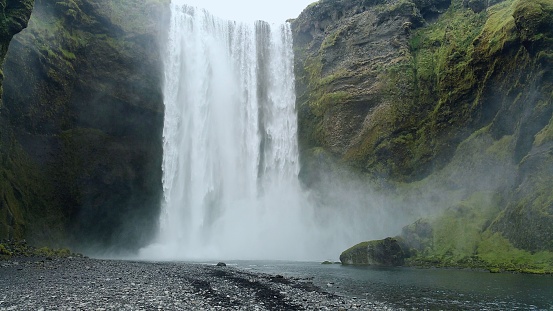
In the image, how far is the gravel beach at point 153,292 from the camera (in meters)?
14.6

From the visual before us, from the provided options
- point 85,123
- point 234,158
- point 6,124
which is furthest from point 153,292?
point 234,158

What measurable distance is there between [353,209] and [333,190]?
3763 mm

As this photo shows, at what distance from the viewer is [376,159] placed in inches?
2098

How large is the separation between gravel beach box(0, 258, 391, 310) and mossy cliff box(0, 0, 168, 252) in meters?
23.6

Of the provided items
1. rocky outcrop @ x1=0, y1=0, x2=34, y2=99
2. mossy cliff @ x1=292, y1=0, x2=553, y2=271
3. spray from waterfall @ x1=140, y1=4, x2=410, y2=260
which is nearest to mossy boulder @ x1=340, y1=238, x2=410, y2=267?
mossy cliff @ x1=292, y1=0, x2=553, y2=271

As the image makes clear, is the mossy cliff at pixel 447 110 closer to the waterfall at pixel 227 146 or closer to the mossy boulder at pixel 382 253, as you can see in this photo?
the mossy boulder at pixel 382 253

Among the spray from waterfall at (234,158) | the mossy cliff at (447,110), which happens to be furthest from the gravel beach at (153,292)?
the spray from waterfall at (234,158)

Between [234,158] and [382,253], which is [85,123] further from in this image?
[382,253]

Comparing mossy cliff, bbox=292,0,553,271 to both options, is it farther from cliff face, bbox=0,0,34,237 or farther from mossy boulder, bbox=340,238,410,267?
cliff face, bbox=0,0,34,237

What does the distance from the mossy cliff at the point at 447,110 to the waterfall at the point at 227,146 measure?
4.08m

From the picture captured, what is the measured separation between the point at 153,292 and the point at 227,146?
1712 inches

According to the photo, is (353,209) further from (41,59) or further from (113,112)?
(41,59)

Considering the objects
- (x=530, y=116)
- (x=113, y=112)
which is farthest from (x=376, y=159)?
(x=113, y=112)

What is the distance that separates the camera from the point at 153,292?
17.4 meters
